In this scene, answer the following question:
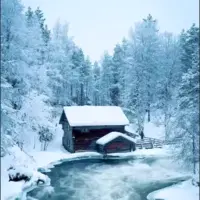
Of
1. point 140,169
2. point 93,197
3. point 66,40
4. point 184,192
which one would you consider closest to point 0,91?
point 93,197

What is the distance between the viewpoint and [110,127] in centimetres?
3969

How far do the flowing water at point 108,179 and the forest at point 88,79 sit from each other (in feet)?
10.5

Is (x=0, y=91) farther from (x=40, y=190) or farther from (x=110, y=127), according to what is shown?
(x=110, y=127)

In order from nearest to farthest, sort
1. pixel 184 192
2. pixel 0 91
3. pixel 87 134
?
1. pixel 0 91
2. pixel 184 192
3. pixel 87 134

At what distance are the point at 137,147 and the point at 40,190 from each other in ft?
68.5

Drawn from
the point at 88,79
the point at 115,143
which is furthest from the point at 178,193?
the point at 88,79

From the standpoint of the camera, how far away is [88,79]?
220 feet

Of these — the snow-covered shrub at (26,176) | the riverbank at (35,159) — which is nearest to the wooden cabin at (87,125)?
the riverbank at (35,159)

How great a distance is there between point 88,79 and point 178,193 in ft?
162

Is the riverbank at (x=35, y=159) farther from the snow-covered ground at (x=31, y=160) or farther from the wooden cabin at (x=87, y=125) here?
the wooden cabin at (x=87, y=125)

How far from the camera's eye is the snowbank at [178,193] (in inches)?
746

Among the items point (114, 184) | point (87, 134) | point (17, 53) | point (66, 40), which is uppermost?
point (66, 40)

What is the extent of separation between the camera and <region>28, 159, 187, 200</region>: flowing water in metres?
21.0

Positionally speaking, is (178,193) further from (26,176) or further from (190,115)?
(26,176)
